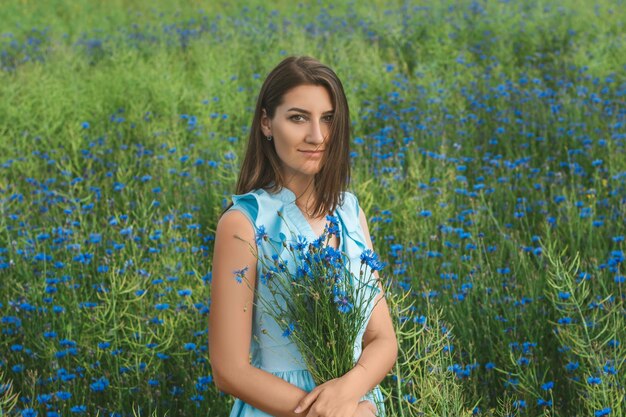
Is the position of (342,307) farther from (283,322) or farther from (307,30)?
(307,30)

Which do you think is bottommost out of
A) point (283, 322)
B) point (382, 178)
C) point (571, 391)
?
point (571, 391)

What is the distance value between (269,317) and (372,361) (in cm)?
27

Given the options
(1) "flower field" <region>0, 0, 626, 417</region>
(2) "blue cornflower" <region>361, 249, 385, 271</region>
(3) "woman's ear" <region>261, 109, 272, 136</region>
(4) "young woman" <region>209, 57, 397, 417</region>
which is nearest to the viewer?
(2) "blue cornflower" <region>361, 249, 385, 271</region>

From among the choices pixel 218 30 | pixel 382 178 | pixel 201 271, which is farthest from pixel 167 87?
pixel 218 30

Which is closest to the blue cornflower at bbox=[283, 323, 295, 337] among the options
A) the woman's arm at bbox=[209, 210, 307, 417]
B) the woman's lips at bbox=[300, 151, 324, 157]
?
the woman's arm at bbox=[209, 210, 307, 417]

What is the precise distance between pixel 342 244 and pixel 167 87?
4.12m

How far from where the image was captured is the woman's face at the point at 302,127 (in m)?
2.12

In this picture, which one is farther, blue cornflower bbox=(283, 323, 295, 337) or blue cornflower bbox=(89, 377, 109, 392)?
blue cornflower bbox=(89, 377, 109, 392)

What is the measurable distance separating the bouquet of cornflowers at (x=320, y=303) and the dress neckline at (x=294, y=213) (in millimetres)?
150

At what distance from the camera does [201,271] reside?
388 cm

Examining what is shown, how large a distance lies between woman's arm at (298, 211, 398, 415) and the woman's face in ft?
1.02

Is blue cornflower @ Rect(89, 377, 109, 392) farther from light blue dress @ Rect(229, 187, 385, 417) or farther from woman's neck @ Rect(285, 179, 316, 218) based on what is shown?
woman's neck @ Rect(285, 179, 316, 218)

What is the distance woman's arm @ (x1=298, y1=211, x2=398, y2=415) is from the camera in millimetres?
1915

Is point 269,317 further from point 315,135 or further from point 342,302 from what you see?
point 315,135
